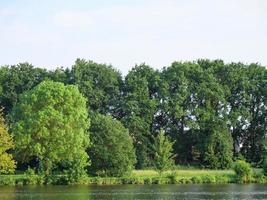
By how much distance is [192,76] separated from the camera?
96688 mm

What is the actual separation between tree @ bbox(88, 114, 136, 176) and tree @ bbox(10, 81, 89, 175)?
2319 millimetres

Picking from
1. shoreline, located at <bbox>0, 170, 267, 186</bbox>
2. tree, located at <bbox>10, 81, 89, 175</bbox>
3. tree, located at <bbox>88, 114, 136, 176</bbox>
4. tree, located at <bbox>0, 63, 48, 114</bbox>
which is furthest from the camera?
tree, located at <bbox>0, 63, 48, 114</bbox>

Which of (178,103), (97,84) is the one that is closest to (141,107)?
(178,103)

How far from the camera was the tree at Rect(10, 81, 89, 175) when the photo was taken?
72.7m

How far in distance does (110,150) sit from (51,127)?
8.50 meters

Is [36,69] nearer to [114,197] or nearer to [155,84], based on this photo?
[155,84]

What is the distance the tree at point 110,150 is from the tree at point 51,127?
7.61 feet

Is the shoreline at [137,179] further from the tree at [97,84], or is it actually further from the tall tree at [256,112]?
the tree at [97,84]

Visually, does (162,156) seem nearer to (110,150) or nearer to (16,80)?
(110,150)

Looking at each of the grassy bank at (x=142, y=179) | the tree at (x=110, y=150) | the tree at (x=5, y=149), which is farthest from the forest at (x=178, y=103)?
the tree at (x=5, y=149)

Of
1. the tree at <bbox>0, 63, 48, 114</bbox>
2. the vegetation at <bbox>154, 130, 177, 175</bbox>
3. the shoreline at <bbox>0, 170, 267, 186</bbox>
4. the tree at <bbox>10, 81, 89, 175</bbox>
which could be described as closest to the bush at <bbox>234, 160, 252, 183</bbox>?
the shoreline at <bbox>0, 170, 267, 186</bbox>

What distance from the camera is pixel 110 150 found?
77.3 meters

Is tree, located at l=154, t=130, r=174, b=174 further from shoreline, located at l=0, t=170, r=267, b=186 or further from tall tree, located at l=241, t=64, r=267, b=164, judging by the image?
tall tree, located at l=241, t=64, r=267, b=164

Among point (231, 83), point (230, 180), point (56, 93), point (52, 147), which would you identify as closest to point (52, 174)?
point (52, 147)
